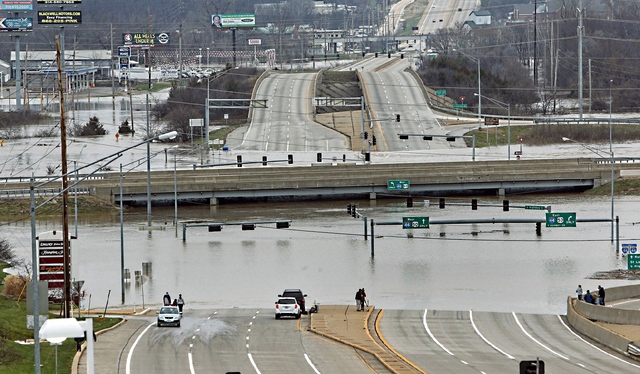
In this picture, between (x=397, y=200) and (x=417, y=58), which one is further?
(x=417, y=58)

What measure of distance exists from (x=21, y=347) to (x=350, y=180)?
57391 mm

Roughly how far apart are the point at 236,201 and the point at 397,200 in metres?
12.6

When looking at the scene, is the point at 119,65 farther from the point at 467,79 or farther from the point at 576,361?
the point at 576,361

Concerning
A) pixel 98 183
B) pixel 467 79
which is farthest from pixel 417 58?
pixel 98 183

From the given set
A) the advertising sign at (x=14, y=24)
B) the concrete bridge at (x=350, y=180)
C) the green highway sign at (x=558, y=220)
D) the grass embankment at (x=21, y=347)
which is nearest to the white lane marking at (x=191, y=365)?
the grass embankment at (x=21, y=347)

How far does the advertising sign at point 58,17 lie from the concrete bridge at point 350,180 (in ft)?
229

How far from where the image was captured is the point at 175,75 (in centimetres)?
18500

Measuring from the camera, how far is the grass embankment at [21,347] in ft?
110

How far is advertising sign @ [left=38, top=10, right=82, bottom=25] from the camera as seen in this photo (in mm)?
160250

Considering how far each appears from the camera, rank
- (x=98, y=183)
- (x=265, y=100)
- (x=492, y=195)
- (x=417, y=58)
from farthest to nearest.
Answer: (x=417, y=58)
(x=265, y=100)
(x=492, y=195)
(x=98, y=183)

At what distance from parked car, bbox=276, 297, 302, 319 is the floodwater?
5951 mm

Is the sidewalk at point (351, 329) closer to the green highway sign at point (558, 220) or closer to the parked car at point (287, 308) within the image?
the parked car at point (287, 308)

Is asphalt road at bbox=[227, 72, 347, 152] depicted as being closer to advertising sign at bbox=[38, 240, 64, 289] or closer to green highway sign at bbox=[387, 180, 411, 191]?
green highway sign at bbox=[387, 180, 411, 191]

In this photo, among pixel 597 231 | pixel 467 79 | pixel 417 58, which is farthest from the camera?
pixel 417 58
